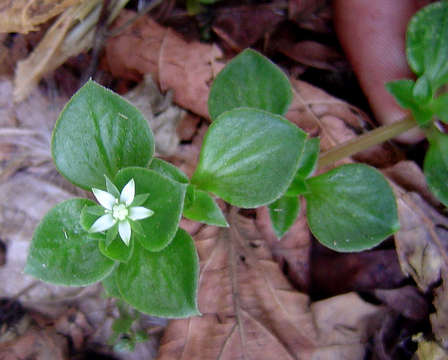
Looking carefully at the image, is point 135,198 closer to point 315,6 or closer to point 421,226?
point 421,226

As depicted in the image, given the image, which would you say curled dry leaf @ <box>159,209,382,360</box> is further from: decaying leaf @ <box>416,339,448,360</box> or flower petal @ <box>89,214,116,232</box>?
flower petal @ <box>89,214,116,232</box>

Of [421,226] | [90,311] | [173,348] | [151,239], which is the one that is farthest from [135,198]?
[421,226]

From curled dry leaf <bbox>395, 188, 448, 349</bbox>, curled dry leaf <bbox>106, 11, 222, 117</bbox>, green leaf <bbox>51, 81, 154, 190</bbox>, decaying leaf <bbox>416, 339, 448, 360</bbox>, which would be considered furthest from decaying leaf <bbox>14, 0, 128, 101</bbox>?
decaying leaf <bbox>416, 339, 448, 360</bbox>

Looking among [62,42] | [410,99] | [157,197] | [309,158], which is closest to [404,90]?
[410,99]

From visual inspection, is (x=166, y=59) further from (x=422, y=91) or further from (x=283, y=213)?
(x=422, y=91)

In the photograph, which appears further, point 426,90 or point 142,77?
point 142,77

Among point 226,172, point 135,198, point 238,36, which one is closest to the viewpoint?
point 135,198
